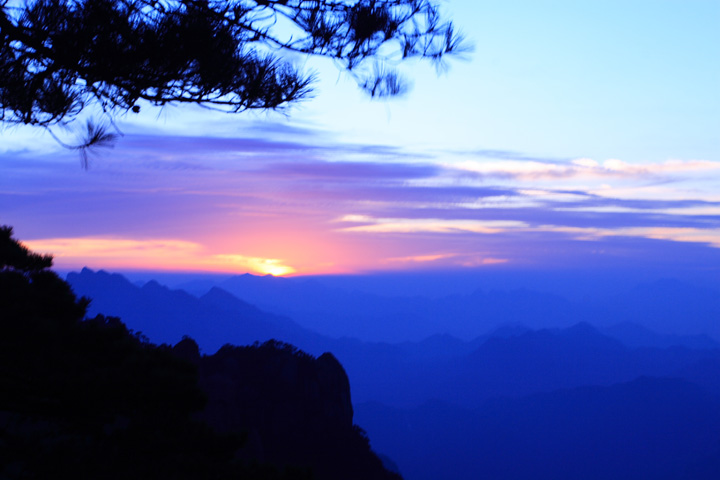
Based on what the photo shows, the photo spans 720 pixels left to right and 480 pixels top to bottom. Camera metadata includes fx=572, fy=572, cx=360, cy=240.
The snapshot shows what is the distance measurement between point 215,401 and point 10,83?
2150 centimetres

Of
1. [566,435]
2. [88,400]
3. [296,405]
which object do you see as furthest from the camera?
[566,435]

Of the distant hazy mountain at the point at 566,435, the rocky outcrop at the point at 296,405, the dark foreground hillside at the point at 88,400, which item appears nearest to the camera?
the dark foreground hillside at the point at 88,400

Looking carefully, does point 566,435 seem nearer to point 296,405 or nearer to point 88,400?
point 296,405

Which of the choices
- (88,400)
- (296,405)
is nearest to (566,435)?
(296,405)

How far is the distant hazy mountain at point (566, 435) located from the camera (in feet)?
448

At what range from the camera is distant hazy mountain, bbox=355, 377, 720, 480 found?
13650cm

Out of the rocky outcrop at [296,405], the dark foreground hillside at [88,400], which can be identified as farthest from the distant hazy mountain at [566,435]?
the dark foreground hillside at [88,400]

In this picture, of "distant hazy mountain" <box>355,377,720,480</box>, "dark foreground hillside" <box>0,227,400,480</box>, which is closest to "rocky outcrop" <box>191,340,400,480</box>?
"dark foreground hillside" <box>0,227,400,480</box>

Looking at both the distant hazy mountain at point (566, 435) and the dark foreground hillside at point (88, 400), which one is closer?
the dark foreground hillside at point (88, 400)

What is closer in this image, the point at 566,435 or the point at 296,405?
the point at 296,405

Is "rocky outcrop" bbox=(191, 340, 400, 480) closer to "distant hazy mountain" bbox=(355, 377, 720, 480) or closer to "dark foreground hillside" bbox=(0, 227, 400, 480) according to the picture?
"dark foreground hillside" bbox=(0, 227, 400, 480)

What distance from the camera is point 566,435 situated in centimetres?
15688

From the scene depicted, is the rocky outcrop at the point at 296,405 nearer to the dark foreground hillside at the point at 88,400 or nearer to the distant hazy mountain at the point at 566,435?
the dark foreground hillside at the point at 88,400

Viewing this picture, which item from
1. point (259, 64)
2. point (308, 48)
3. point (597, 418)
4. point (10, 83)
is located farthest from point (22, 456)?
point (597, 418)
